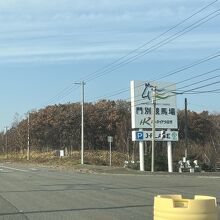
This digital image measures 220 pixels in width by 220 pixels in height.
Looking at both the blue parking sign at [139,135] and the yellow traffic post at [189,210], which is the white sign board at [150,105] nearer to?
the blue parking sign at [139,135]

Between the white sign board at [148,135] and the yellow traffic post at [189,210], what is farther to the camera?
the white sign board at [148,135]

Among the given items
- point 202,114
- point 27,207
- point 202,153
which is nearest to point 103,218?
point 27,207

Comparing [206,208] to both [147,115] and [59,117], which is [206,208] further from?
[59,117]

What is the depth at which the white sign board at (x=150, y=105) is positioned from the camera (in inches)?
1902

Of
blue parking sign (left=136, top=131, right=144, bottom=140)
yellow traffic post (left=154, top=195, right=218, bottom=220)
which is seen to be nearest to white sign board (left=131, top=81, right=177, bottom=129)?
blue parking sign (left=136, top=131, right=144, bottom=140)

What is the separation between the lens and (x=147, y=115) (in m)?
49.0

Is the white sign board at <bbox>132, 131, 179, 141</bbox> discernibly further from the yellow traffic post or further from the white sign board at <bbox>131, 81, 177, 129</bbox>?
the yellow traffic post

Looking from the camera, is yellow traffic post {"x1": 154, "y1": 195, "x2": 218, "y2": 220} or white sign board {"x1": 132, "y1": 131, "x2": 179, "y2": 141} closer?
yellow traffic post {"x1": 154, "y1": 195, "x2": 218, "y2": 220}

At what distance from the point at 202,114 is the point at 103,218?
97857 millimetres

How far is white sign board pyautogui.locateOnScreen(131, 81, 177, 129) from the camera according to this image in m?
48.3

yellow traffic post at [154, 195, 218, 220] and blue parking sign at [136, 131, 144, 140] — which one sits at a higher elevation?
blue parking sign at [136, 131, 144, 140]

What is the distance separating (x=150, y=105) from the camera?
49.1 metres

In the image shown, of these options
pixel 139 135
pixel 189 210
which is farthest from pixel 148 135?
pixel 189 210

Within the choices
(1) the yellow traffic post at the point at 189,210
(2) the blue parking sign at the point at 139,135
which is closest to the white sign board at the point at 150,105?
(2) the blue parking sign at the point at 139,135
